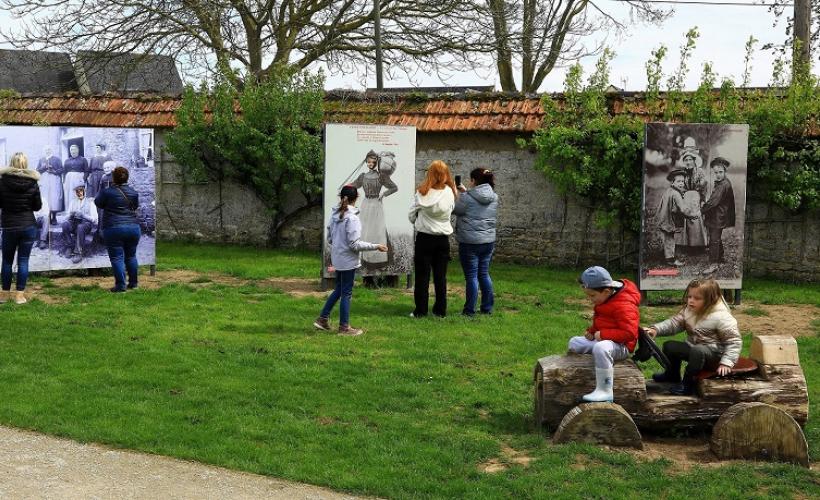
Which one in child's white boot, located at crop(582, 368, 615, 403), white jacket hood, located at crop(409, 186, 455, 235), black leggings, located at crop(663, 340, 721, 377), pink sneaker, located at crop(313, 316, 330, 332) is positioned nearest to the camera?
child's white boot, located at crop(582, 368, 615, 403)

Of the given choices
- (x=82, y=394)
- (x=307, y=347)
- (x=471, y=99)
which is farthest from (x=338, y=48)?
(x=82, y=394)

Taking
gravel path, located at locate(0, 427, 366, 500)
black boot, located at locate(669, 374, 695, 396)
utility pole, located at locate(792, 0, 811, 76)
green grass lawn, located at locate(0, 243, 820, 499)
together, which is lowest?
gravel path, located at locate(0, 427, 366, 500)

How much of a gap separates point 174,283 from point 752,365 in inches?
360

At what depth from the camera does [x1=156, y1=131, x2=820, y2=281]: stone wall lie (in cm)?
1677

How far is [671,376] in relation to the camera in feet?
27.4

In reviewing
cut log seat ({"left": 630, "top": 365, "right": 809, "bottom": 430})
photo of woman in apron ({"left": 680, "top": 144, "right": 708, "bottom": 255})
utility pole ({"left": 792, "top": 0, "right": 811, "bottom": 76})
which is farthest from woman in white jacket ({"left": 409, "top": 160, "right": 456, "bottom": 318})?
utility pole ({"left": 792, "top": 0, "right": 811, "bottom": 76})

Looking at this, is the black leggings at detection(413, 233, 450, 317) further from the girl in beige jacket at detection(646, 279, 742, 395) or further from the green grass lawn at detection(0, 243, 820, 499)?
the girl in beige jacket at detection(646, 279, 742, 395)

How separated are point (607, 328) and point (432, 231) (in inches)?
195

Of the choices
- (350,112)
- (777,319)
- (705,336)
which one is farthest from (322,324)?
(350,112)

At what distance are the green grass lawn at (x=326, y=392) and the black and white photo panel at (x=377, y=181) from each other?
0.68 metres

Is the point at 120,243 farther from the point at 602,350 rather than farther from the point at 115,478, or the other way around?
the point at 602,350

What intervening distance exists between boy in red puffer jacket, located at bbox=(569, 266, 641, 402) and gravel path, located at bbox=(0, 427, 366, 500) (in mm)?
2104

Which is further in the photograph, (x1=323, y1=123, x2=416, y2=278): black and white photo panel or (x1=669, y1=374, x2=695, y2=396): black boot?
(x1=323, y1=123, x2=416, y2=278): black and white photo panel

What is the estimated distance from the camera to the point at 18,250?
1319 centimetres
